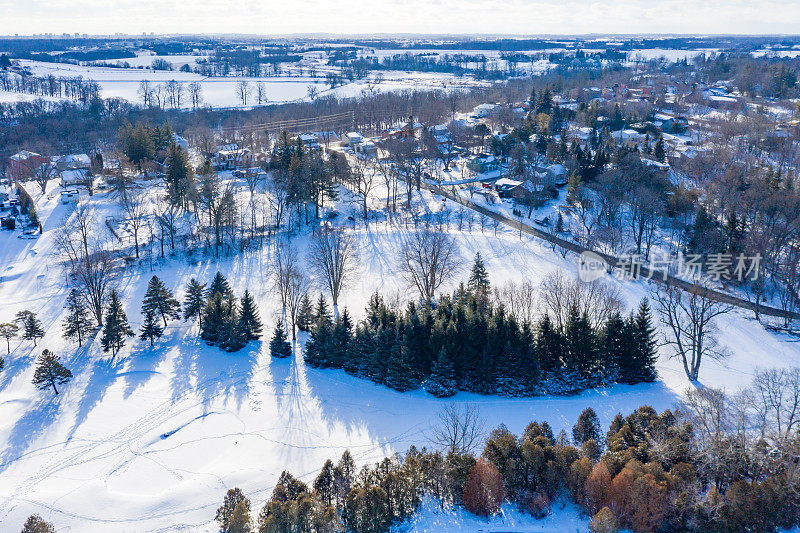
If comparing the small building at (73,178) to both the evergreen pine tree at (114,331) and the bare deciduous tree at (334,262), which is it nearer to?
the bare deciduous tree at (334,262)

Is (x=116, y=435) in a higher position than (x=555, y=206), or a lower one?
lower

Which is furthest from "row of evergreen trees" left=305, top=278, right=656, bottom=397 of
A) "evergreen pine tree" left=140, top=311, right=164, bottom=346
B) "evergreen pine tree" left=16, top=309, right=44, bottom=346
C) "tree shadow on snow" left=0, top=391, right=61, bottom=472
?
"evergreen pine tree" left=16, top=309, right=44, bottom=346

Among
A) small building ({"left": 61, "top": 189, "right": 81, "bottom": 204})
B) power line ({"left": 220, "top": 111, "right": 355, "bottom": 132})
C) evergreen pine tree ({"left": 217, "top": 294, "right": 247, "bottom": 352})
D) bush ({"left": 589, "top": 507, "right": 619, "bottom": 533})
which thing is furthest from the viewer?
power line ({"left": 220, "top": 111, "right": 355, "bottom": 132})

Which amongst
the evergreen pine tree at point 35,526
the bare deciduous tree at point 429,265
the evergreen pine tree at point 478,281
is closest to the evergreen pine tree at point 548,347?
the evergreen pine tree at point 478,281

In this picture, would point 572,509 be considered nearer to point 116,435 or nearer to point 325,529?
point 325,529

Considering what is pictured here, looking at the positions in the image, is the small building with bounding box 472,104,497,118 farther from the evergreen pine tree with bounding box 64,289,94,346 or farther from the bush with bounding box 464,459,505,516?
the bush with bounding box 464,459,505,516

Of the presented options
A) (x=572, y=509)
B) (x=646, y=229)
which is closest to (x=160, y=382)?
(x=572, y=509)
